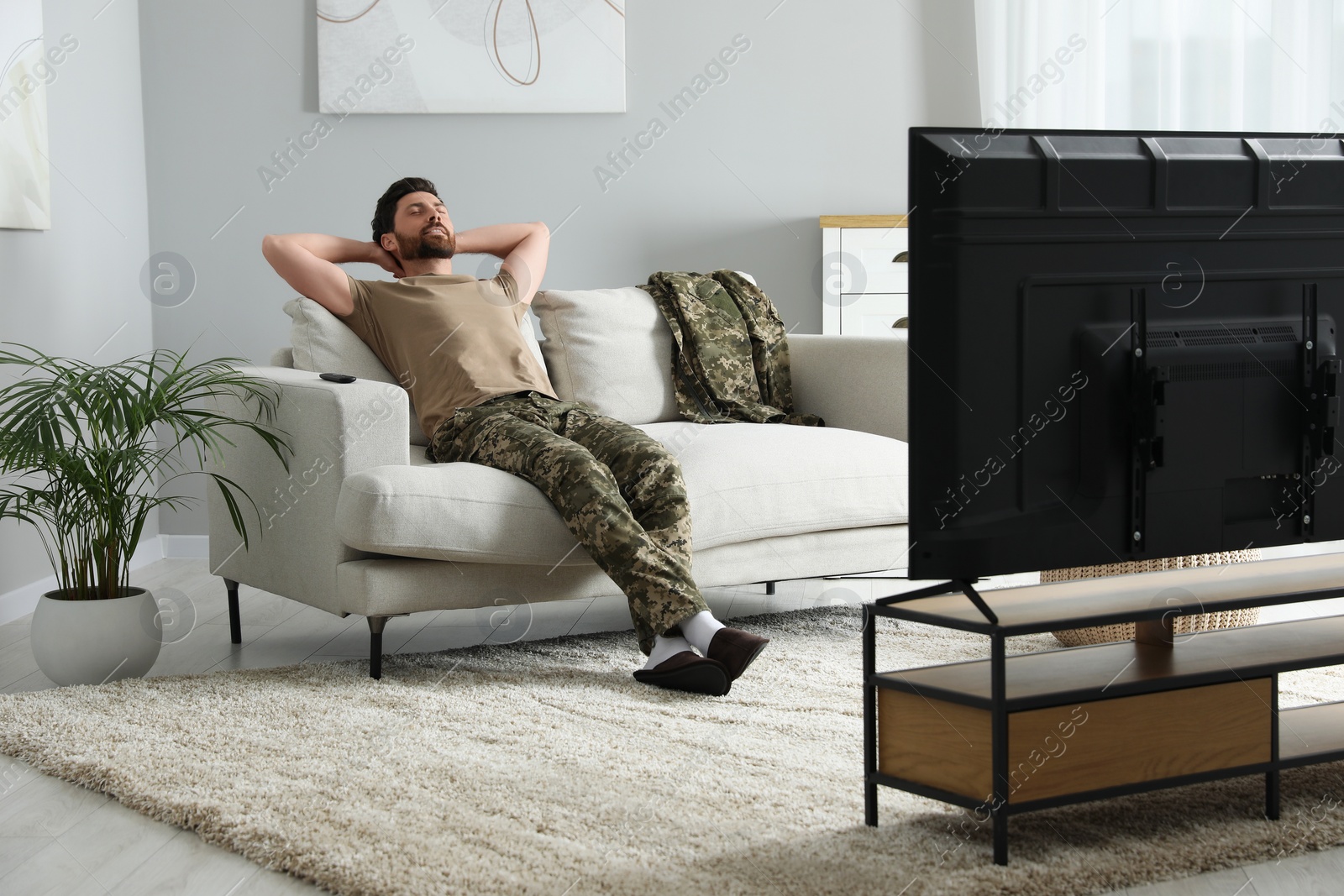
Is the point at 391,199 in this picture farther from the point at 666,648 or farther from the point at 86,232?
the point at 666,648

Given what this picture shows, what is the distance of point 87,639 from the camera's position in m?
2.28

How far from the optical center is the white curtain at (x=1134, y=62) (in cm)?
378

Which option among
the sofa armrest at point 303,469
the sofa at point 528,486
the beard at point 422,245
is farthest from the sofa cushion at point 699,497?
the beard at point 422,245

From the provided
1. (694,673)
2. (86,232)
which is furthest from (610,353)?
(86,232)

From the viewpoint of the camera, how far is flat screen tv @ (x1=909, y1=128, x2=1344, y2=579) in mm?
1328

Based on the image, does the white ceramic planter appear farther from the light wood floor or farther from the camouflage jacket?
the camouflage jacket

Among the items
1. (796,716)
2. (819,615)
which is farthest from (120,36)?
(796,716)

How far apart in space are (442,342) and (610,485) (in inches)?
26.7

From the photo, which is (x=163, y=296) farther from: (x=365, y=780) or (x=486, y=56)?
(x=365, y=780)

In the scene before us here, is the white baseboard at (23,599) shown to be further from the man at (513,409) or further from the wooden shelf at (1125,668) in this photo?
the wooden shelf at (1125,668)

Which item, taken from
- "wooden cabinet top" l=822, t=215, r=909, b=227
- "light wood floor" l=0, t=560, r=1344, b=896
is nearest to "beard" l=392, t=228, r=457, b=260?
"light wood floor" l=0, t=560, r=1344, b=896

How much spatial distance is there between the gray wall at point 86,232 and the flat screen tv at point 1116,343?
8.06ft

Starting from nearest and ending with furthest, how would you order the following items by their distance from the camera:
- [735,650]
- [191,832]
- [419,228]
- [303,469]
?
1. [191,832]
2. [735,650]
3. [303,469]
4. [419,228]

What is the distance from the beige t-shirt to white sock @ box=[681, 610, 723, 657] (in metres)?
0.78
